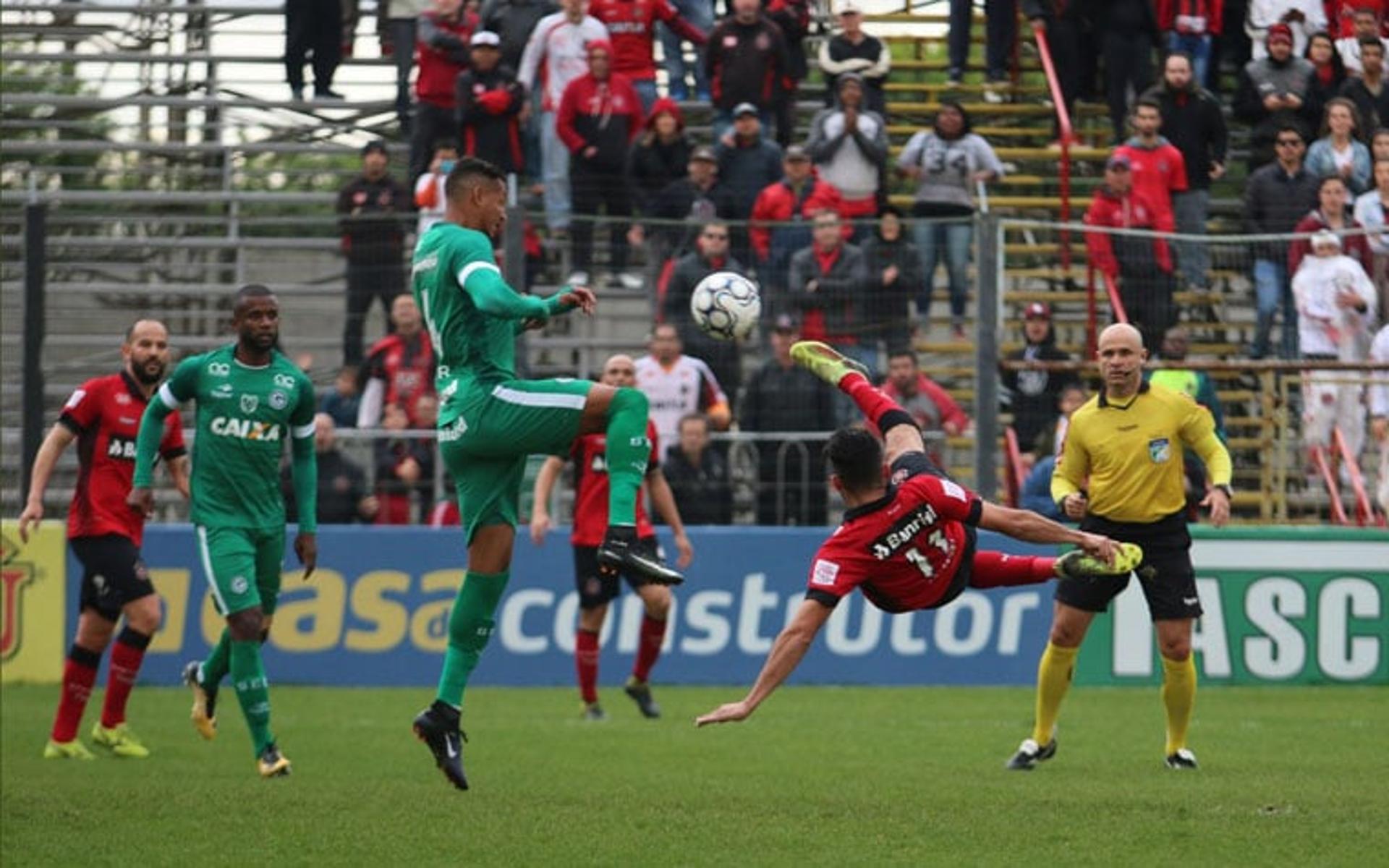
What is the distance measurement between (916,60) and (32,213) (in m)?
11.1

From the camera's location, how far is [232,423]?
12984 millimetres

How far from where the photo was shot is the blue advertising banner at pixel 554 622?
19.3 m

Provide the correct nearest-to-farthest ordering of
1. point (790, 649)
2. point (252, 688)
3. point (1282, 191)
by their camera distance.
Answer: point (790, 649), point (252, 688), point (1282, 191)

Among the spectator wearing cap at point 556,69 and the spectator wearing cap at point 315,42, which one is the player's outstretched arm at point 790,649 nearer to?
the spectator wearing cap at point 556,69

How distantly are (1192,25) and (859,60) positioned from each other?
11.0 ft

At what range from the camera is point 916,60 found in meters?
26.7

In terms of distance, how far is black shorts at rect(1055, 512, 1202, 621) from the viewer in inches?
503

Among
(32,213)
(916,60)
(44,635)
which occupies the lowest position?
(44,635)

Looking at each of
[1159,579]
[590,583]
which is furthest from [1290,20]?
[1159,579]

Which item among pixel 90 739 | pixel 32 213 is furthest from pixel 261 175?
pixel 90 739

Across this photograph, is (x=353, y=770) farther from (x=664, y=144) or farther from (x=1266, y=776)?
(x=664, y=144)

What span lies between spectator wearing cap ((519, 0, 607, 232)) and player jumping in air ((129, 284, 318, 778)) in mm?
8954

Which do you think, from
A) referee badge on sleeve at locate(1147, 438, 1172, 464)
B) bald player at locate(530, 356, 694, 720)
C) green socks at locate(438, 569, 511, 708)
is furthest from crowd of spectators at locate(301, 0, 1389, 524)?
green socks at locate(438, 569, 511, 708)

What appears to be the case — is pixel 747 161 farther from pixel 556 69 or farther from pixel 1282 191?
pixel 1282 191
